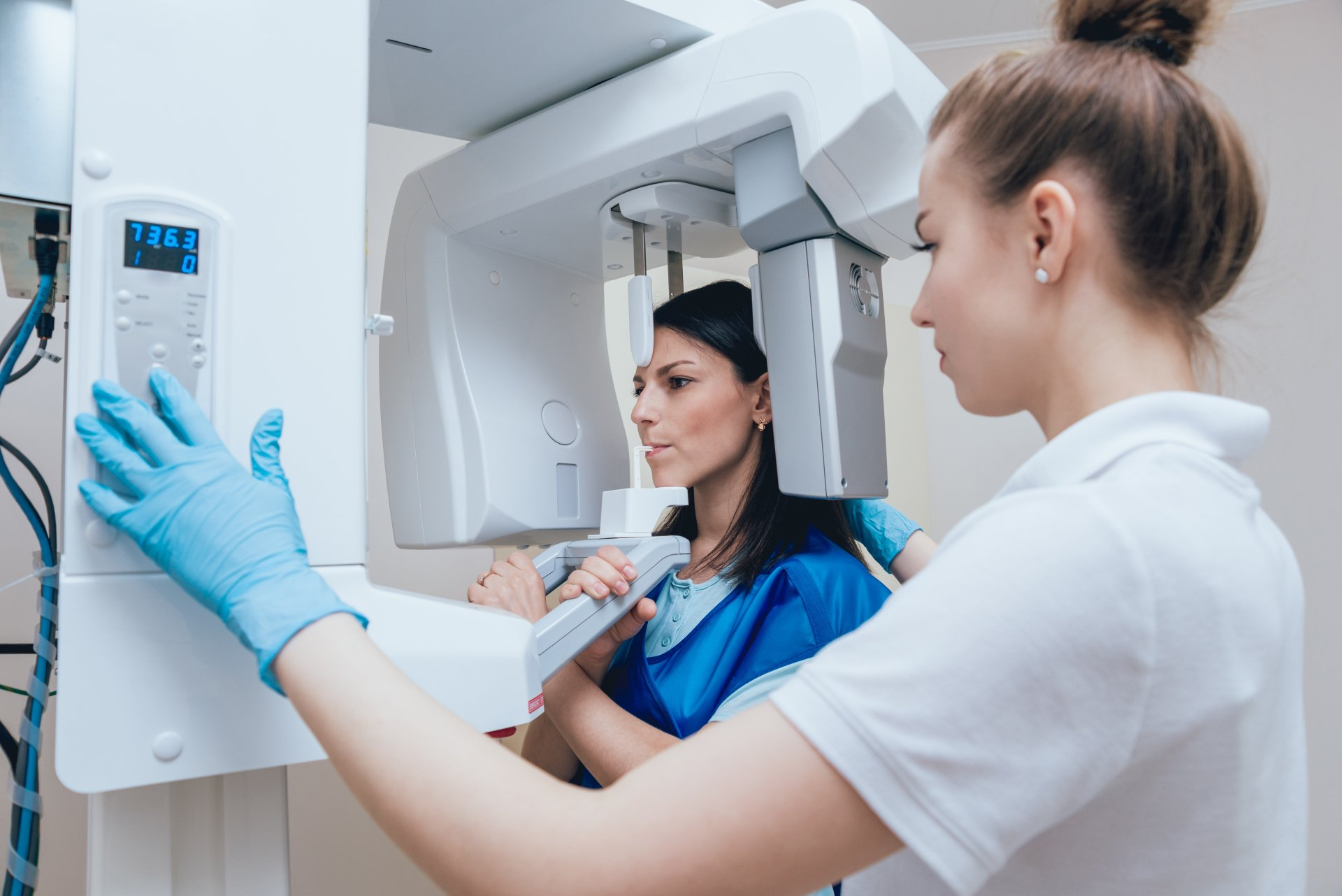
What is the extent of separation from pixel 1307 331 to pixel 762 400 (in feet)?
5.91

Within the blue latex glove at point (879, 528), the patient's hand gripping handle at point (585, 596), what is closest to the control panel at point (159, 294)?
the patient's hand gripping handle at point (585, 596)

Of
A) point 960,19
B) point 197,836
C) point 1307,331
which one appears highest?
point 960,19

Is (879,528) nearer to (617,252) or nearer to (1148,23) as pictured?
(617,252)

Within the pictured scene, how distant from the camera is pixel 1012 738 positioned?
48cm

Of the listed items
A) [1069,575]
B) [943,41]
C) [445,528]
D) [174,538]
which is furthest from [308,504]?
[943,41]

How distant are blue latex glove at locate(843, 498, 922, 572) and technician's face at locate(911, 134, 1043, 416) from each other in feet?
2.51

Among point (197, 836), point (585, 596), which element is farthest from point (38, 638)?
point (585, 596)

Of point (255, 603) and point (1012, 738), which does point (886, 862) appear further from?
point (255, 603)

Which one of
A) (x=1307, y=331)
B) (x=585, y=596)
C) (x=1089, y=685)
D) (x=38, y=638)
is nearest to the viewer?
(x=1089, y=685)

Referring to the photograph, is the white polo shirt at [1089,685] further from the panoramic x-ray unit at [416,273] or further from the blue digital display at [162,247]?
the blue digital display at [162,247]

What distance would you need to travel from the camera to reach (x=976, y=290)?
2.19 feet

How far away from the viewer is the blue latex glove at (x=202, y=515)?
62 centimetres

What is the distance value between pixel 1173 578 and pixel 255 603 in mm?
570

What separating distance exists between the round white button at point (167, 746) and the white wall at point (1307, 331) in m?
2.46
